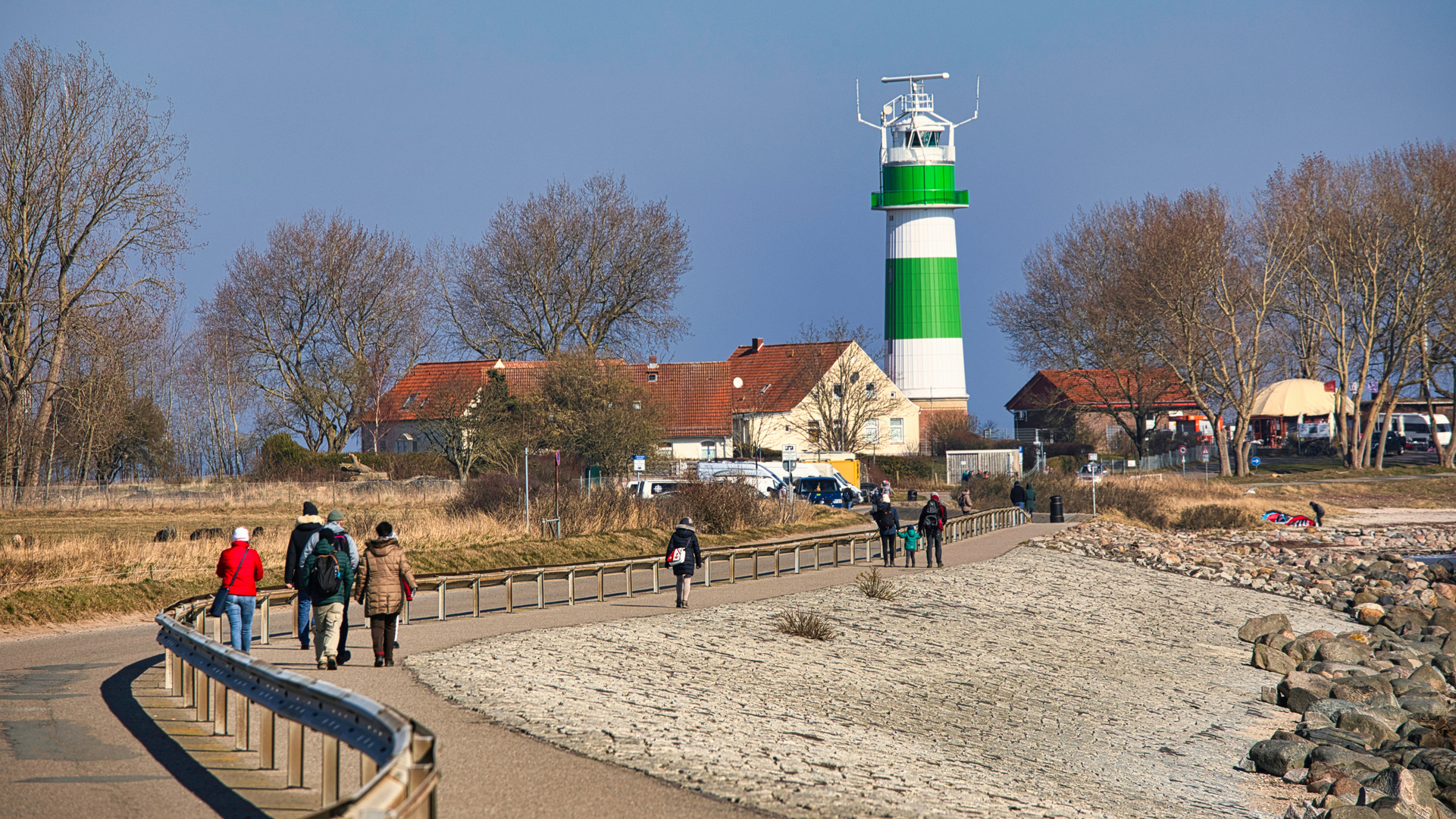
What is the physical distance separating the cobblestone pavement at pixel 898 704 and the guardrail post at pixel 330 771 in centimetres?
245

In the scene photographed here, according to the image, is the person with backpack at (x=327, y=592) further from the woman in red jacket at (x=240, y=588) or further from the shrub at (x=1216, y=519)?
the shrub at (x=1216, y=519)

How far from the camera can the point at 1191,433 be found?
83500 mm

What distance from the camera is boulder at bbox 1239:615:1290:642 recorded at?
73.9ft

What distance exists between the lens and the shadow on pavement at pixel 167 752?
7.83 metres

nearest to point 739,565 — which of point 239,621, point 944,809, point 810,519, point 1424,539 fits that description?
point 810,519

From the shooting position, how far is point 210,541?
952 inches

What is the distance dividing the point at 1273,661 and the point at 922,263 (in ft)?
174

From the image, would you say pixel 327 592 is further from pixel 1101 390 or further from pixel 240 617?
pixel 1101 390

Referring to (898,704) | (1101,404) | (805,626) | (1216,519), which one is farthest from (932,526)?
(1101,404)

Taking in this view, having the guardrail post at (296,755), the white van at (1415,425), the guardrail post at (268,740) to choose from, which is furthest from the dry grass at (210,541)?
the white van at (1415,425)

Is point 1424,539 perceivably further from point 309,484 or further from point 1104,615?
point 309,484

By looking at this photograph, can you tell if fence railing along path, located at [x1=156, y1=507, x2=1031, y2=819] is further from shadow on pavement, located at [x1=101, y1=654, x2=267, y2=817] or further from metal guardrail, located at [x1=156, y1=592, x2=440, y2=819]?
shadow on pavement, located at [x1=101, y1=654, x2=267, y2=817]

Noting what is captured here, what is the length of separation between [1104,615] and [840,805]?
645 inches

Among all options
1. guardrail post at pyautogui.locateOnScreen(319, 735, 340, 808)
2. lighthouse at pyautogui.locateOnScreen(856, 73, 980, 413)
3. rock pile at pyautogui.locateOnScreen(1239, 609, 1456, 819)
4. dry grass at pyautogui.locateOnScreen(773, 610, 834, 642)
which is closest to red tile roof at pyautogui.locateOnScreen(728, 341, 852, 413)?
lighthouse at pyautogui.locateOnScreen(856, 73, 980, 413)
